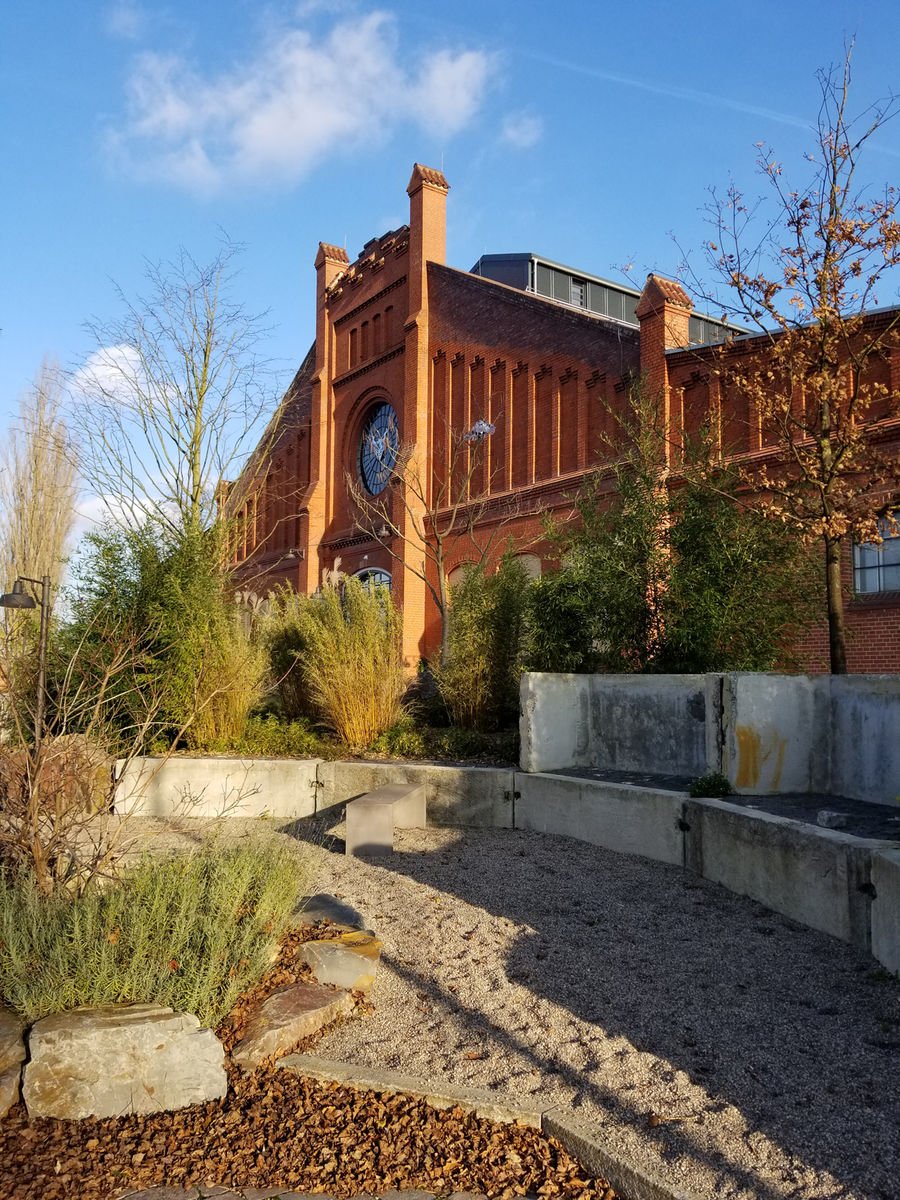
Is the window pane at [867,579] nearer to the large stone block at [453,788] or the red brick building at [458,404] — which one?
the red brick building at [458,404]

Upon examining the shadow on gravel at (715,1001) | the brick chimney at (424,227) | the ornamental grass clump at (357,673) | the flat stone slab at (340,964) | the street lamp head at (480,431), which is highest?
the brick chimney at (424,227)

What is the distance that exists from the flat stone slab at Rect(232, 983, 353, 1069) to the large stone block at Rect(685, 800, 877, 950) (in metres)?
2.41

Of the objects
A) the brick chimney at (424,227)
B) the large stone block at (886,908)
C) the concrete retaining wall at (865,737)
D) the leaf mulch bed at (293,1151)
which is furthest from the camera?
the brick chimney at (424,227)

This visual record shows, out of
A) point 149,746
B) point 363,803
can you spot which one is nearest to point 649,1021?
point 363,803

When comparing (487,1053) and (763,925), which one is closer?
(487,1053)

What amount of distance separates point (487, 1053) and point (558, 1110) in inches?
20.0

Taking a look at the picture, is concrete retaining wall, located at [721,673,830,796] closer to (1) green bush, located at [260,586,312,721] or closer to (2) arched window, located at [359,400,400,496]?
(1) green bush, located at [260,586,312,721]

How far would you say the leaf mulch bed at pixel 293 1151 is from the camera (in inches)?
99.7

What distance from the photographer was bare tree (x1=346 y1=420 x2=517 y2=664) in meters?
18.6

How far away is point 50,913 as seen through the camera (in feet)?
12.1

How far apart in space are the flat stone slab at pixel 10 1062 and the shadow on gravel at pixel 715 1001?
1637 mm

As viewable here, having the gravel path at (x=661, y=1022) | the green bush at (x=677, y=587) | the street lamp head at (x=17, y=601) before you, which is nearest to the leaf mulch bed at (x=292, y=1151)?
the gravel path at (x=661, y=1022)

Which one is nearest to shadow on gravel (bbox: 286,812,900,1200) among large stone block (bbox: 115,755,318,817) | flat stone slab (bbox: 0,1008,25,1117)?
flat stone slab (bbox: 0,1008,25,1117)

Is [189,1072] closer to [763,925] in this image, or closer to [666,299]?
[763,925]
